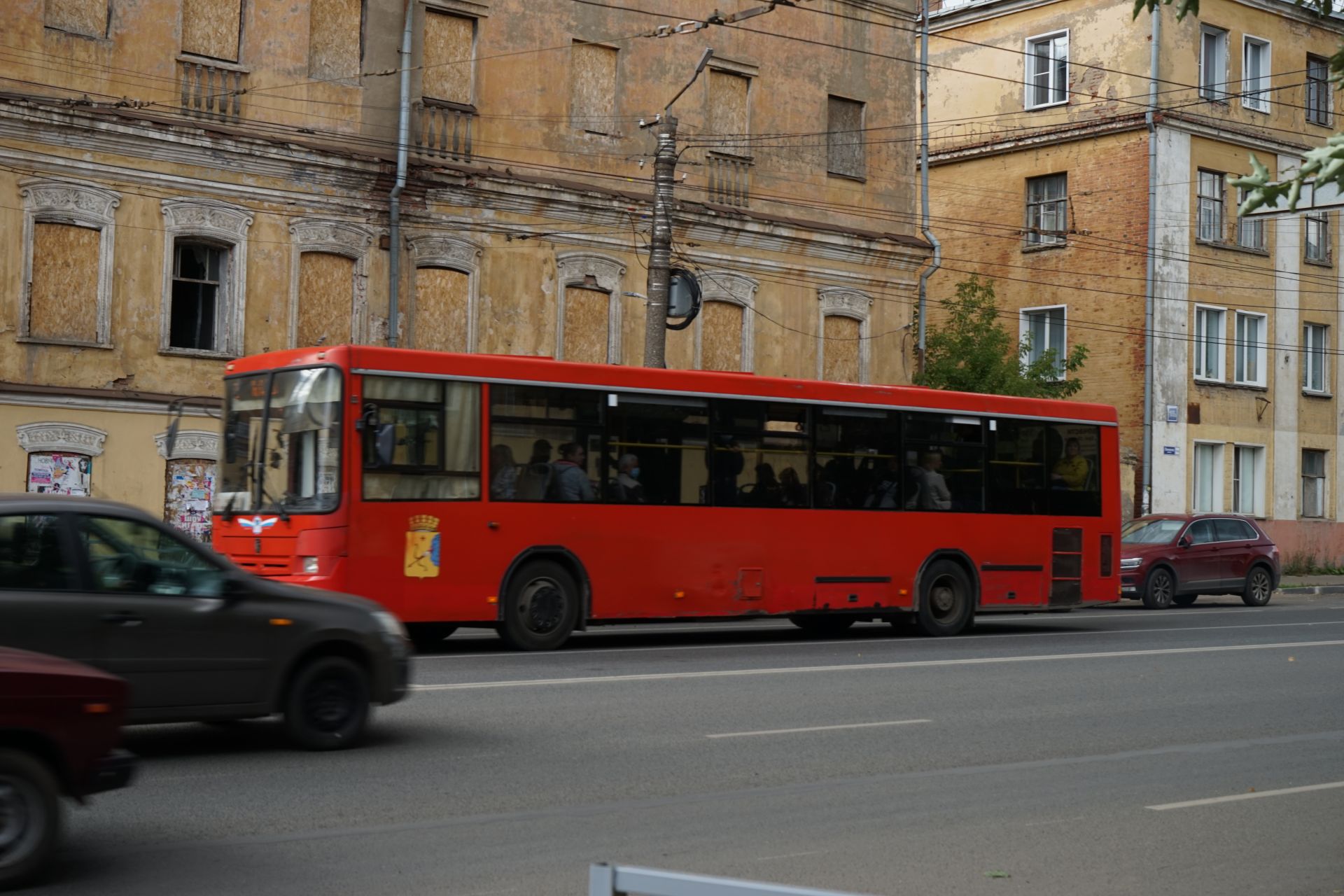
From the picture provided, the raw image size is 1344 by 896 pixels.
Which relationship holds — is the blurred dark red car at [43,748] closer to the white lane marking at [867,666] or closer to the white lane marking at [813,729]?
the white lane marking at [813,729]

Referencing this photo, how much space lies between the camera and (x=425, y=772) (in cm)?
956

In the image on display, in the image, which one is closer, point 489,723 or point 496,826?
point 496,826

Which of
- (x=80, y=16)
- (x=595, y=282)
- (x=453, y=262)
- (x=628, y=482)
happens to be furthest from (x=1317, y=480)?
(x=80, y=16)

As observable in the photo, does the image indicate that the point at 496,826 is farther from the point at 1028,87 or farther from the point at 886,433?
the point at 1028,87

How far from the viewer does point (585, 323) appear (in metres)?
30.0

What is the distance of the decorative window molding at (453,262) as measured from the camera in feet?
90.8

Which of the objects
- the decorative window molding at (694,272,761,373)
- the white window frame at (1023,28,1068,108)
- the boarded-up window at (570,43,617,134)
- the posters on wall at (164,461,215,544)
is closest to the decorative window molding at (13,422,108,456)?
the posters on wall at (164,461,215,544)

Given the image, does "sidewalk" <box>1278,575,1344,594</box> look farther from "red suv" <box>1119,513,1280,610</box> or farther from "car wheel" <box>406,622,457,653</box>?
"car wheel" <box>406,622,457,653</box>

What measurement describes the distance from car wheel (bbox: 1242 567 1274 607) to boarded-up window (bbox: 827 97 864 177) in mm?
11392

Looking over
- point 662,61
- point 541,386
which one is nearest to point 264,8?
point 662,61

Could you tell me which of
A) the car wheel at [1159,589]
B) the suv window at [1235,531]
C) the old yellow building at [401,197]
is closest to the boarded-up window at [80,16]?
the old yellow building at [401,197]

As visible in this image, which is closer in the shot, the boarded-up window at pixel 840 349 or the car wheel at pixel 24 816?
the car wheel at pixel 24 816

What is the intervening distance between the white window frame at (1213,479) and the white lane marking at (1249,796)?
106 ft

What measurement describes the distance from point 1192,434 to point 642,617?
88.3 ft
